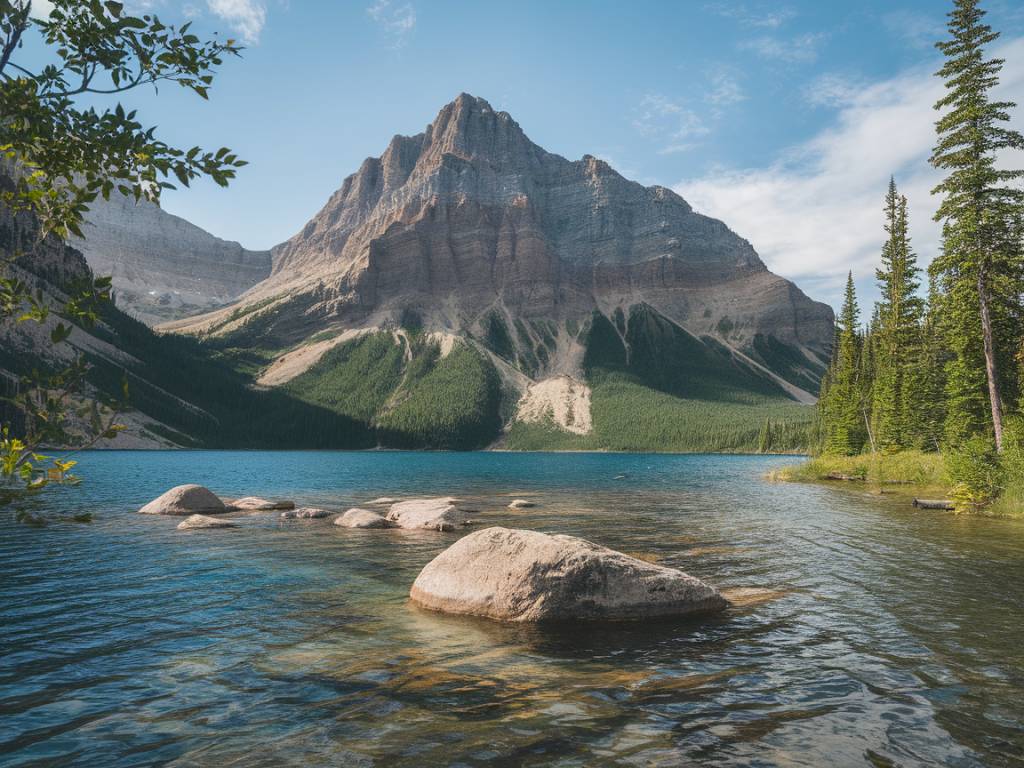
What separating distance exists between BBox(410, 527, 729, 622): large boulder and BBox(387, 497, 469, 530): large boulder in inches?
643

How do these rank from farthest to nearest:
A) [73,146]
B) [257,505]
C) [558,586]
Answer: [257,505] → [558,586] → [73,146]

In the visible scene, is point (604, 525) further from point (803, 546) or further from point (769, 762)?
point (769, 762)

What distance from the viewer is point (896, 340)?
70.3 m

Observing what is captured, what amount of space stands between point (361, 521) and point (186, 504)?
1362 centimetres

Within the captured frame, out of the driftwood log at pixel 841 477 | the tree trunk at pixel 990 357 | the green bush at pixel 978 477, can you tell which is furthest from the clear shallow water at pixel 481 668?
the driftwood log at pixel 841 477

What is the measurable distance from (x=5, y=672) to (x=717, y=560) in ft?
71.6

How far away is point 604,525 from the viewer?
34.7 metres

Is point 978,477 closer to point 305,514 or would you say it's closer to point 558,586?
point 558,586

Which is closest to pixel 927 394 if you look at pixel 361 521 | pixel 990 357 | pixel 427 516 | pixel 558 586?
pixel 990 357

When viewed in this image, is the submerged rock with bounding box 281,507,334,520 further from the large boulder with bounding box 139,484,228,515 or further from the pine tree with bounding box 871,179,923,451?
the pine tree with bounding box 871,179,923,451

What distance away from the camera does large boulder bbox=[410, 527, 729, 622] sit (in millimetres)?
15219

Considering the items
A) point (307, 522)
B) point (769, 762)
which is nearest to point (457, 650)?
point (769, 762)

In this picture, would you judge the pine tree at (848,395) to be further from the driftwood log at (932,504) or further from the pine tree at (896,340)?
the driftwood log at (932,504)

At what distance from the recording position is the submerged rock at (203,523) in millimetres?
31781
